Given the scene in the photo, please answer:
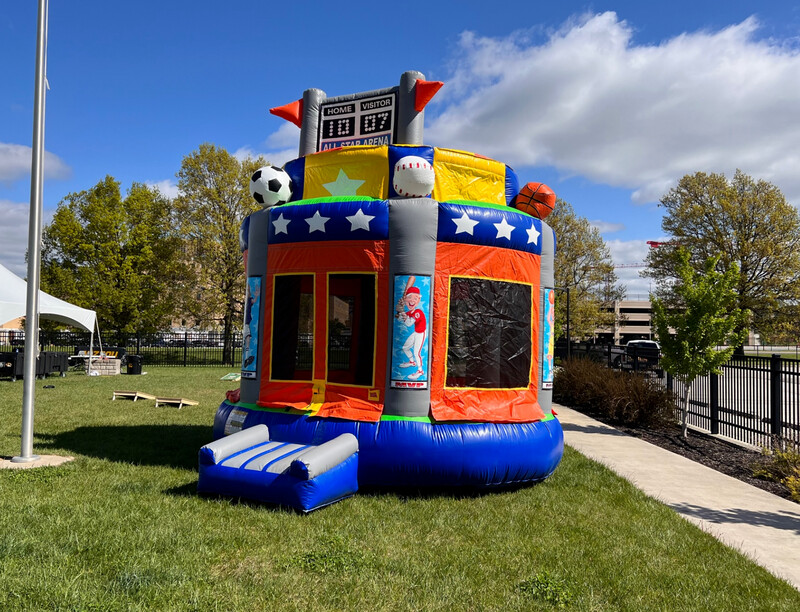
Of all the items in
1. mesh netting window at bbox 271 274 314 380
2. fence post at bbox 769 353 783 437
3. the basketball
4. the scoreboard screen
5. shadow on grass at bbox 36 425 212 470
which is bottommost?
shadow on grass at bbox 36 425 212 470

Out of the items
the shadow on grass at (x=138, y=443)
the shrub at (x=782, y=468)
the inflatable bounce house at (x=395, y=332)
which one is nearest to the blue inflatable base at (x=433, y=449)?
the inflatable bounce house at (x=395, y=332)

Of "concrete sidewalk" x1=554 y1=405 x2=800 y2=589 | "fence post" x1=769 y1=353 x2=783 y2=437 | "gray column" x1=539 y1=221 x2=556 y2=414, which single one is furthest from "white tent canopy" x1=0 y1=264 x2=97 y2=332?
"fence post" x1=769 y1=353 x2=783 y2=437

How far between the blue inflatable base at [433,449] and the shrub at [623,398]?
7078 millimetres

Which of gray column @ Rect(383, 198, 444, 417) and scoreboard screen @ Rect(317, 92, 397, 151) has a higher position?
scoreboard screen @ Rect(317, 92, 397, 151)

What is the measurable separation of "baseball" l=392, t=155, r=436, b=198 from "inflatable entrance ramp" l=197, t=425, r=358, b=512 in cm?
296

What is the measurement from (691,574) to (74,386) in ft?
58.7

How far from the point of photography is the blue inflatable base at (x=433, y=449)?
6.43 metres

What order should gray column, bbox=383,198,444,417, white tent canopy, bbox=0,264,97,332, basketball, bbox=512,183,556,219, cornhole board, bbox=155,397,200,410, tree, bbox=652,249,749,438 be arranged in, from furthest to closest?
white tent canopy, bbox=0,264,97,332
cornhole board, bbox=155,397,200,410
tree, bbox=652,249,749,438
basketball, bbox=512,183,556,219
gray column, bbox=383,198,444,417

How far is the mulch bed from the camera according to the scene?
8312 mm

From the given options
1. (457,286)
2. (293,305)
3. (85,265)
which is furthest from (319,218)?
(85,265)

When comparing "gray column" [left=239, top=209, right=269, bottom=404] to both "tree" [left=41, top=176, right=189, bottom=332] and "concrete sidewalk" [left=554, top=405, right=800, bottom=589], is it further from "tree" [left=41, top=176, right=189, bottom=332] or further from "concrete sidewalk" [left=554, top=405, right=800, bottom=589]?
"tree" [left=41, top=176, right=189, bottom=332]

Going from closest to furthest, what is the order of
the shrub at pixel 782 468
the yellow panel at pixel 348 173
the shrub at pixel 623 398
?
the yellow panel at pixel 348 173 → the shrub at pixel 782 468 → the shrub at pixel 623 398

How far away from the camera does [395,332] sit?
677 centimetres

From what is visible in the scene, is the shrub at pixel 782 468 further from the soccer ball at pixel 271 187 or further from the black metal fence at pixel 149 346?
the black metal fence at pixel 149 346
